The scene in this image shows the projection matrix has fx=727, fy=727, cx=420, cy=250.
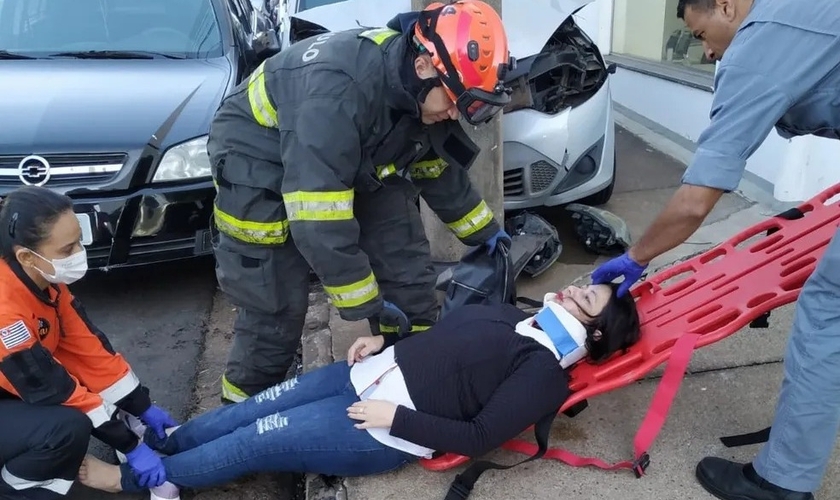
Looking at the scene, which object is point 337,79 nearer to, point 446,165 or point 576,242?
point 446,165

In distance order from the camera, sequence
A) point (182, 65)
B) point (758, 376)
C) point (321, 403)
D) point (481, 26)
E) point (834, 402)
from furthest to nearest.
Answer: point (182, 65) < point (758, 376) < point (321, 403) < point (481, 26) < point (834, 402)

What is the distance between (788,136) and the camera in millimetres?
2100

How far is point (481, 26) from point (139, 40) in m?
3.07

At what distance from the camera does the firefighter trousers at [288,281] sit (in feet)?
8.95

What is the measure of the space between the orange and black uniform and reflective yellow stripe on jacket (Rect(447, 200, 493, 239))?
1471mm

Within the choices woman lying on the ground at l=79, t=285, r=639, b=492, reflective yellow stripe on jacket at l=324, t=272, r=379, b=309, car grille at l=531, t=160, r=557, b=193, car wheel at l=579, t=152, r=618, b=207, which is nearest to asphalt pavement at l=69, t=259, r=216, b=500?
woman lying on the ground at l=79, t=285, r=639, b=492

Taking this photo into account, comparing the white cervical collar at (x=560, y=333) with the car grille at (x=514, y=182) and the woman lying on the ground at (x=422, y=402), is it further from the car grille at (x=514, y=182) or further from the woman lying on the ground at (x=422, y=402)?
the car grille at (x=514, y=182)

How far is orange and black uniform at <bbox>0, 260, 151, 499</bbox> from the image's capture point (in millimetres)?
2227

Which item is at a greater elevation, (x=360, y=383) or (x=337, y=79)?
(x=337, y=79)

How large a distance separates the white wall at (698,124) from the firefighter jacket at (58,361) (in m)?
3.97

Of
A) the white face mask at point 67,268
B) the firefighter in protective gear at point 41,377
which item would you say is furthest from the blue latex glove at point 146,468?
the white face mask at point 67,268

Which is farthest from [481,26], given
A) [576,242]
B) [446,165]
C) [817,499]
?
[576,242]

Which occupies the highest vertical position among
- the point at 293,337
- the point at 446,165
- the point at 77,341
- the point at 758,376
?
the point at 446,165

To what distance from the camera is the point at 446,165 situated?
2887mm
